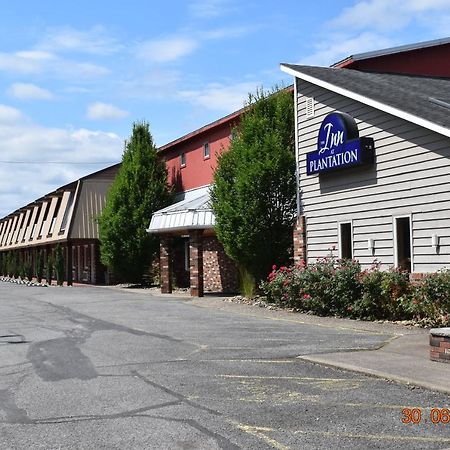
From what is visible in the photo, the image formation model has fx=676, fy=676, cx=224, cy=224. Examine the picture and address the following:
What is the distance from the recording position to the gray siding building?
14930mm

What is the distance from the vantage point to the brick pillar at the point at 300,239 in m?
19.9

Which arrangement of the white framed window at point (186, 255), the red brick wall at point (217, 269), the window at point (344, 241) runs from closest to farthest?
the window at point (344, 241) < the red brick wall at point (217, 269) < the white framed window at point (186, 255)

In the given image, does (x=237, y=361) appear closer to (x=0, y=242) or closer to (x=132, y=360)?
(x=132, y=360)

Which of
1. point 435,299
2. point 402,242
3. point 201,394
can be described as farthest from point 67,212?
point 201,394

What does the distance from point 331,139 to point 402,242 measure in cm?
373

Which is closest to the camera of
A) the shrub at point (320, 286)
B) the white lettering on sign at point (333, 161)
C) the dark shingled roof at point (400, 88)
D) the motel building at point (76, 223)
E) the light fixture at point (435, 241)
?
the light fixture at point (435, 241)

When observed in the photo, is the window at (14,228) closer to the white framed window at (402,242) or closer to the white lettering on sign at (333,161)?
the white lettering on sign at (333,161)

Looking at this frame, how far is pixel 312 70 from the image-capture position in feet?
66.5

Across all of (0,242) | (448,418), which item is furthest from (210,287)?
(0,242)

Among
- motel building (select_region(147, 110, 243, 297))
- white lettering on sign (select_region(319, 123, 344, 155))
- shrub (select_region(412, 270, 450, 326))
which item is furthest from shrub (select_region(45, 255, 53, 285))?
shrub (select_region(412, 270, 450, 326))

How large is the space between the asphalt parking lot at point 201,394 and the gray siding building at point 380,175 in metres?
3.06

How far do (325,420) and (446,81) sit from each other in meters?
16.9
